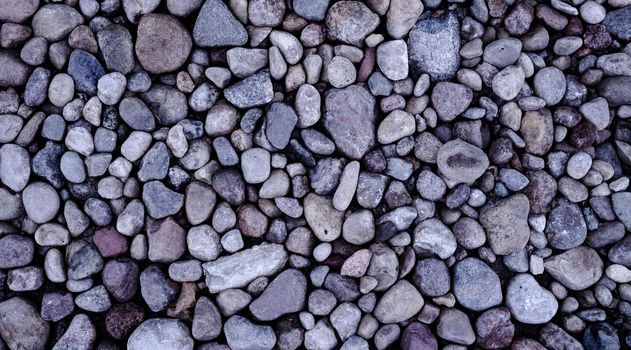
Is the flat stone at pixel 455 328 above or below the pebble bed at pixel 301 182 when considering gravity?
below

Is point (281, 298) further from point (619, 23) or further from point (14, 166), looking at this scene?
point (619, 23)

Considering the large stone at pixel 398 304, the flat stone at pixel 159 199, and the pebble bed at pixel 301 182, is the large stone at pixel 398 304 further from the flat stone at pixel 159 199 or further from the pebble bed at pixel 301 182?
the flat stone at pixel 159 199

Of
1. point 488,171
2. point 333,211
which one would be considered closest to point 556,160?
point 488,171

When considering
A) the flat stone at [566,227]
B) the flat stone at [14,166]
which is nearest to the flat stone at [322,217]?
the flat stone at [566,227]

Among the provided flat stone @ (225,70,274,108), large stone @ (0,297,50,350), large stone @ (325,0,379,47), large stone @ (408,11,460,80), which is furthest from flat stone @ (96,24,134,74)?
large stone @ (408,11,460,80)

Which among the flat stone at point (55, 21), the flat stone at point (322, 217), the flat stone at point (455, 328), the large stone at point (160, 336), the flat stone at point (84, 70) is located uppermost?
the flat stone at point (55, 21)

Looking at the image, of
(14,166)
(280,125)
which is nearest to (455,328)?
(280,125)

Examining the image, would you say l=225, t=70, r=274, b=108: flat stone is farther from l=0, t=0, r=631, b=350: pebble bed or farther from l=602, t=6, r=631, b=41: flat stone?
l=602, t=6, r=631, b=41: flat stone
